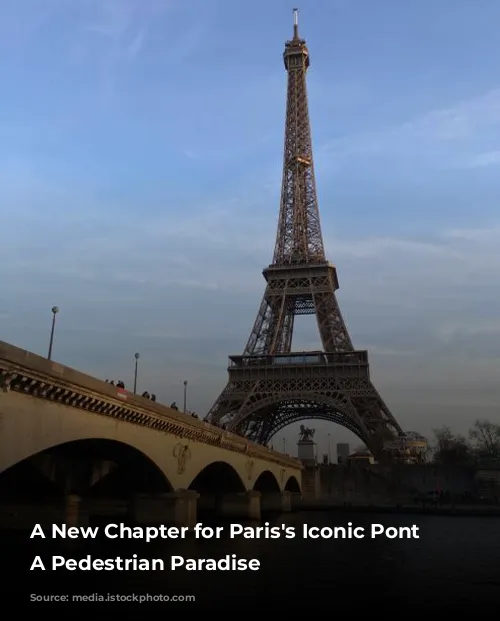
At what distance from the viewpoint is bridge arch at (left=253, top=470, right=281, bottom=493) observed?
68925 millimetres

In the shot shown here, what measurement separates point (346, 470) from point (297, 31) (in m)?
85.8

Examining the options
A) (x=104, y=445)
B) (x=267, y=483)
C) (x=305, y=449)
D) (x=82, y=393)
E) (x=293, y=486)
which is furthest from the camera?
(x=305, y=449)

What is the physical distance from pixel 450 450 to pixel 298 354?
174 feet

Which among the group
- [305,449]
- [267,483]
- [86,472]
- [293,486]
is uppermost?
[305,449]

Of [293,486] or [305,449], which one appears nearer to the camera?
[293,486]

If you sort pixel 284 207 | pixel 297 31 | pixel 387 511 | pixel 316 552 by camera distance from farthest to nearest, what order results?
pixel 297 31
pixel 284 207
pixel 387 511
pixel 316 552

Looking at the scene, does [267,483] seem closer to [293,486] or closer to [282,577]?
[293,486]

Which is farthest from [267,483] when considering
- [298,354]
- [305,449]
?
[305,449]

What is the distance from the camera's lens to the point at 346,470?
9869cm

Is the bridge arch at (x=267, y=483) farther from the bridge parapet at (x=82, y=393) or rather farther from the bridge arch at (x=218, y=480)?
the bridge parapet at (x=82, y=393)

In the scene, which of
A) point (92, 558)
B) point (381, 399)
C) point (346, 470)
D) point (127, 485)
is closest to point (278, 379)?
point (381, 399)

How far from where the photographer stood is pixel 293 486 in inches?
3514

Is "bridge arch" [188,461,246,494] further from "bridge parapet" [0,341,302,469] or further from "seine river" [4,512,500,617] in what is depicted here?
"seine river" [4,512,500,617]

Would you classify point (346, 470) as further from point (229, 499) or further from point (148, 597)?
point (148, 597)
